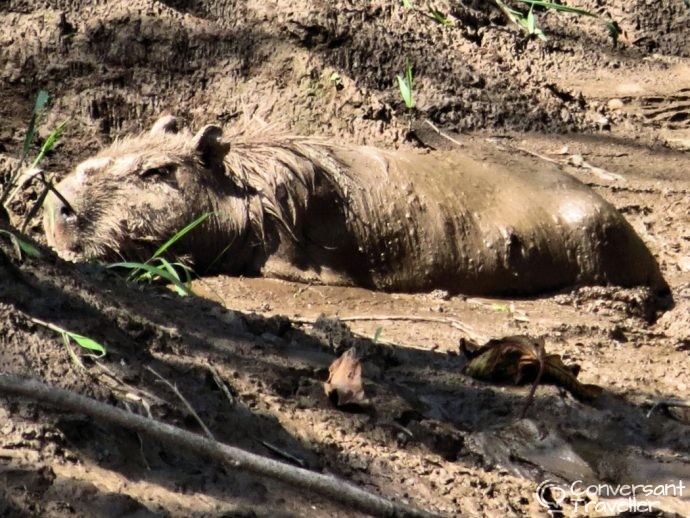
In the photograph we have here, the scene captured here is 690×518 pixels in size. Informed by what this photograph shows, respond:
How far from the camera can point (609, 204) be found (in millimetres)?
7785

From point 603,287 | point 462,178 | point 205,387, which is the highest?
point 205,387

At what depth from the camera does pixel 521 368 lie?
4680mm

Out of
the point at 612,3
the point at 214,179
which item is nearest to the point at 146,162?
the point at 214,179

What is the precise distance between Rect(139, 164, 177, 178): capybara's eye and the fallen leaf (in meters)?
3.07

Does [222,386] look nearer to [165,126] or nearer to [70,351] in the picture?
[70,351]

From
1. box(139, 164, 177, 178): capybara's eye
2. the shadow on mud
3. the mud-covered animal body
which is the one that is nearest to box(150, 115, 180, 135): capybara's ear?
the mud-covered animal body

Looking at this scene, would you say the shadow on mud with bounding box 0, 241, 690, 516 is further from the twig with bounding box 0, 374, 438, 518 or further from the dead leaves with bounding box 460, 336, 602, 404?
the twig with bounding box 0, 374, 438, 518

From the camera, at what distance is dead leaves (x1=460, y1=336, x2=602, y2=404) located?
4.66m

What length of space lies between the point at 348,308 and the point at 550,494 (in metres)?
2.79

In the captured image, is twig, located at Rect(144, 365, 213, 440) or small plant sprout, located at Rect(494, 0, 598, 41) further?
small plant sprout, located at Rect(494, 0, 598, 41)

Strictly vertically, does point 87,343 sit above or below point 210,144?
above

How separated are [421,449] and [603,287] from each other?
12.6 ft

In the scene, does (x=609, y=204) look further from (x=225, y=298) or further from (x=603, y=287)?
(x=225, y=298)

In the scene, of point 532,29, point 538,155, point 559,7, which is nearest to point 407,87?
point 538,155
